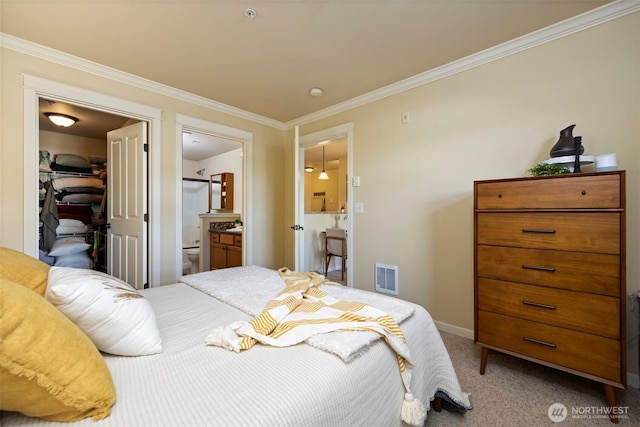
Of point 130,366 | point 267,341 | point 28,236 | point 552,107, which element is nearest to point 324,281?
point 267,341

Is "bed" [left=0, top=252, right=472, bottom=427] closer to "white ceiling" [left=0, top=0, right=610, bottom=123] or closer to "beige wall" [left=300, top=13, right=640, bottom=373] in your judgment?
"beige wall" [left=300, top=13, right=640, bottom=373]

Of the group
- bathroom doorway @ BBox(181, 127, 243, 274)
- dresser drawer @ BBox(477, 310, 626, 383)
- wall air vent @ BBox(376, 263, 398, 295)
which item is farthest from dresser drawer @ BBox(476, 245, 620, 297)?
bathroom doorway @ BBox(181, 127, 243, 274)

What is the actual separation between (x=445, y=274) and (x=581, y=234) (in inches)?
45.1

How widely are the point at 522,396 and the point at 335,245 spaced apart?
3.31 m

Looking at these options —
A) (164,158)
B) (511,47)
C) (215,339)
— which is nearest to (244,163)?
(164,158)

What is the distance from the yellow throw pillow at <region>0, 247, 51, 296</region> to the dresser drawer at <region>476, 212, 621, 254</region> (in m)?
2.36

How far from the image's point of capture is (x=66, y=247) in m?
3.32

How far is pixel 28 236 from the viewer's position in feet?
7.19

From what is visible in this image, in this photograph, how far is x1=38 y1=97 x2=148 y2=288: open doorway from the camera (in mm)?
3070

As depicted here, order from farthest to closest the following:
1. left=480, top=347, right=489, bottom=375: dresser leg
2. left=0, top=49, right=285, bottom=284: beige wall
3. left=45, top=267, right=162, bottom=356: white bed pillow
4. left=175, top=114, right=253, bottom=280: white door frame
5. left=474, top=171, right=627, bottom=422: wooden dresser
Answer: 1. left=175, top=114, right=253, bottom=280: white door frame
2. left=0, top=49, right=285, bottom=284: beige wall
3. left=480, top=347, right=489, bottom=375: dresser leg
4. left=474, top=171, right=627, bottom=422: wooden dresser
5. left=45, top=267, right=162, bottom=356: white bed pillow

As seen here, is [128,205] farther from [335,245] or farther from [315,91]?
[335,245]

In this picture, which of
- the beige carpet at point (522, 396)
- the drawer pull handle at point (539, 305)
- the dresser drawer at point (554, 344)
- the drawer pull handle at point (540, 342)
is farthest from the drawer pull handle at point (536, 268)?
the beige carpet at point (522, 396)

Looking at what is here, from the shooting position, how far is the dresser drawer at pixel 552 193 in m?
1.47

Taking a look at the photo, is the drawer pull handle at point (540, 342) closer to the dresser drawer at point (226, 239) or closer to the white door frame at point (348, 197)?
the white door frame at point (348, 197)
